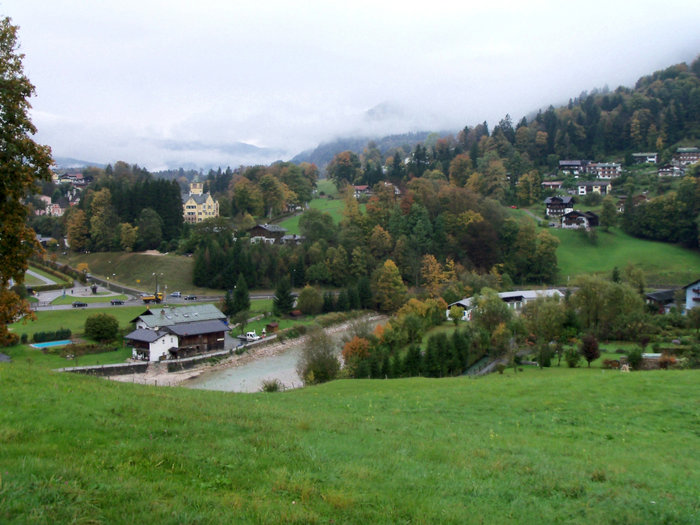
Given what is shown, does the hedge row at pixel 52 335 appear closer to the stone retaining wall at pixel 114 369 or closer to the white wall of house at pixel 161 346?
the stone retaining wall at pixel 114 369

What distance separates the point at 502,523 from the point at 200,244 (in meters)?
56.1

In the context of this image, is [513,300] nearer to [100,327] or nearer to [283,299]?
[283,299]

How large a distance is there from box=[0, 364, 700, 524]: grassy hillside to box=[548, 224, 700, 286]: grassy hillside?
1926 inches

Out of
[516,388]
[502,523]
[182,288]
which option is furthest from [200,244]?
[502,523]

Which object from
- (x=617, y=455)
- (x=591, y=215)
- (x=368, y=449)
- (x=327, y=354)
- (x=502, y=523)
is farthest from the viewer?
(x=591, y=215)

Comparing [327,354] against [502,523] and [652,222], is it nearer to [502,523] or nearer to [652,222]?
[502,523]

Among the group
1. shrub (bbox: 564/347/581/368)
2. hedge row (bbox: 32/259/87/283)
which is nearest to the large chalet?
shrub (bbox: 564/347/581/368)

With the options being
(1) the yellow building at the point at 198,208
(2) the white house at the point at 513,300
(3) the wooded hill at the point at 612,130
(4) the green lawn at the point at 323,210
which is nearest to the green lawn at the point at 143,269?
(4) the green lawn at the point at 323,210

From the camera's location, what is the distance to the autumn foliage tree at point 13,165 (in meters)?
9.41

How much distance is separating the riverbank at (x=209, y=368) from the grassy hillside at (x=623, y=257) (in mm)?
34044

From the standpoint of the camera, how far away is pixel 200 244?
5734 cm

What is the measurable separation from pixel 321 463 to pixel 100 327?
31008 millimetres

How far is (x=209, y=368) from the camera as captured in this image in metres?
32.2

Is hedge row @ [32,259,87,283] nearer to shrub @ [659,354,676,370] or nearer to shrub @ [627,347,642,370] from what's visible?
shrub @ [627,347,642,370]
